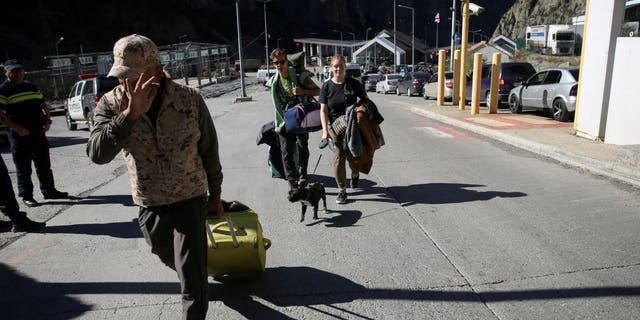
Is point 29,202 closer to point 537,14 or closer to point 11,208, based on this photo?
point 11,208

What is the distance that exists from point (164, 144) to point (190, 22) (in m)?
95.3

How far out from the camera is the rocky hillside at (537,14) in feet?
343

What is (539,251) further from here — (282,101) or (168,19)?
(168,19)

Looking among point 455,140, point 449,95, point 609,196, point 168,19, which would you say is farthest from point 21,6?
point 609,196

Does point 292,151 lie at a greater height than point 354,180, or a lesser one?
greater

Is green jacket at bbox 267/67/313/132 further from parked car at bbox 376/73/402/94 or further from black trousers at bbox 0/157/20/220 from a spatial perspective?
parked car at bbox 376/73/402/94

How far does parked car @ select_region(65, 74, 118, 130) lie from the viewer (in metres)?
14.4

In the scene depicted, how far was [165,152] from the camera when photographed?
9.07ft

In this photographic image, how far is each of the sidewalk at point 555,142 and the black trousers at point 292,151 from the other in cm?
429

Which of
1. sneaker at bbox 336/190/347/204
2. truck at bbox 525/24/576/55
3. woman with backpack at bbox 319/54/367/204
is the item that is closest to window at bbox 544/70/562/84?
woman with backpack at bbox 319/54/367/204

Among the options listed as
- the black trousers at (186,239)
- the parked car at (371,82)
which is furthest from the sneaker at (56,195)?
the parked car at (371,82)

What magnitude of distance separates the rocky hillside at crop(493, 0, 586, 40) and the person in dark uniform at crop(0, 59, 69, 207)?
108167 millimetres

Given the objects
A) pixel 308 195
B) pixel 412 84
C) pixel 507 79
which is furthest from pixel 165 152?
pixel 412 84

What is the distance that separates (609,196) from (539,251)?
2280 millimetres
